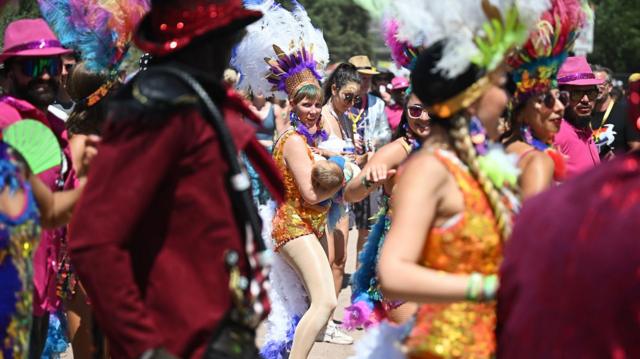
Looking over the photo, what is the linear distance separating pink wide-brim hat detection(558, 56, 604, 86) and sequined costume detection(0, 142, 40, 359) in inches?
182

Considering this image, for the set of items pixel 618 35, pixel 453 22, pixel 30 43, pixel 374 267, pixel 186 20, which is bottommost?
pixel 618 35

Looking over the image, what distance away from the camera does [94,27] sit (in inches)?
192

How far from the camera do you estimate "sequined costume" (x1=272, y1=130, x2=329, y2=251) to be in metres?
6.65

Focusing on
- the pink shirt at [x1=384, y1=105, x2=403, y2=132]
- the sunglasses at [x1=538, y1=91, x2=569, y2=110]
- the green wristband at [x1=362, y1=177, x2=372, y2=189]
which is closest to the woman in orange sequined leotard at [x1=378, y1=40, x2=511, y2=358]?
the sunglasses at [x1=538, y1=91, x2=569, y2=110]

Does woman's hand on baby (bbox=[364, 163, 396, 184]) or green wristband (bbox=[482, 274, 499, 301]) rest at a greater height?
green wristband (bbox=[482, 274, 499, 301])

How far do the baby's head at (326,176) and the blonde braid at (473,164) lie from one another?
10.5ft

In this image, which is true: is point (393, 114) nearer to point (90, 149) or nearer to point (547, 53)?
point (547, 53)

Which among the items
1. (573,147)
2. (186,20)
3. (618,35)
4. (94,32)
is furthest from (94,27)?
(618,35)

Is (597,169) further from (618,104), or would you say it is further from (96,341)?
(618,104)

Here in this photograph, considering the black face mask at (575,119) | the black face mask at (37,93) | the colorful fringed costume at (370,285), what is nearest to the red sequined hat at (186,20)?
the colorful fringed costume at (370,285)

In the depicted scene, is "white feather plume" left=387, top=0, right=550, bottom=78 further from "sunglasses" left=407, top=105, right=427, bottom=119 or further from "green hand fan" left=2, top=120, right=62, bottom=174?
"sunglasses" left=407, top=105, right=427, bottom=119

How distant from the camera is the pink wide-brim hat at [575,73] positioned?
727cm

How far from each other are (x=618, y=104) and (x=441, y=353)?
6964 mm

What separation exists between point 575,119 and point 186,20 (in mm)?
4916
